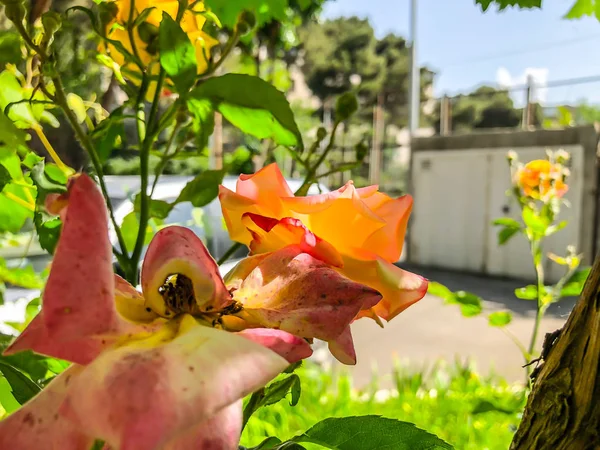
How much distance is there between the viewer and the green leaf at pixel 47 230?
1.03 ft

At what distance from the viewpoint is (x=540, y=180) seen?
4.25 feet

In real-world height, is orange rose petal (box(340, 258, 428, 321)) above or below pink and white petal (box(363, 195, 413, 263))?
below

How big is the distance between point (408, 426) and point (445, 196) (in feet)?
20.6

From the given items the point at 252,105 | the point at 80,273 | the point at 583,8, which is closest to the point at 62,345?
the point at 80,273

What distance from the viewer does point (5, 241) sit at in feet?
2.97

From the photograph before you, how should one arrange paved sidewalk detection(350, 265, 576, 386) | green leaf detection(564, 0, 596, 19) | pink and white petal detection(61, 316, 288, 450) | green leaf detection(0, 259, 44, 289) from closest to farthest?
pink and white petal detection(61, 316, 288, 450) → green leaf detection(564, 0, 596, 19) → green leaf detection(0, 259, 44, 289) → paved sidewalk detection(350, 265, 576, 386)

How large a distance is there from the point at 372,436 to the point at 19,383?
17 cm

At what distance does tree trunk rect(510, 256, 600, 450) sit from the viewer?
1.00ft

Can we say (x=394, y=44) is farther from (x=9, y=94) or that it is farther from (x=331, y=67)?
(x=9, y=94)

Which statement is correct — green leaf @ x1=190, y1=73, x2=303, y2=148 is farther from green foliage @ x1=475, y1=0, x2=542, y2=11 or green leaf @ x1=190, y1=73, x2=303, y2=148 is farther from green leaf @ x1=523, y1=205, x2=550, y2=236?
green leaf @ x1=523, y1=205, x2=550, y2=236

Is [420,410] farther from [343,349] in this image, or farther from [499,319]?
[343,349]

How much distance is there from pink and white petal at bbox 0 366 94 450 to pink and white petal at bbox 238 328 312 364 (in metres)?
0.05

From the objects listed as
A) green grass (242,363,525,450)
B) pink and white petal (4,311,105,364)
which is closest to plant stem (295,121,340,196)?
pink and white petal (4,311,105,364)

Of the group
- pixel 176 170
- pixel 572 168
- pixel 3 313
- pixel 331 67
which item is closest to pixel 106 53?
pixel 3 313
